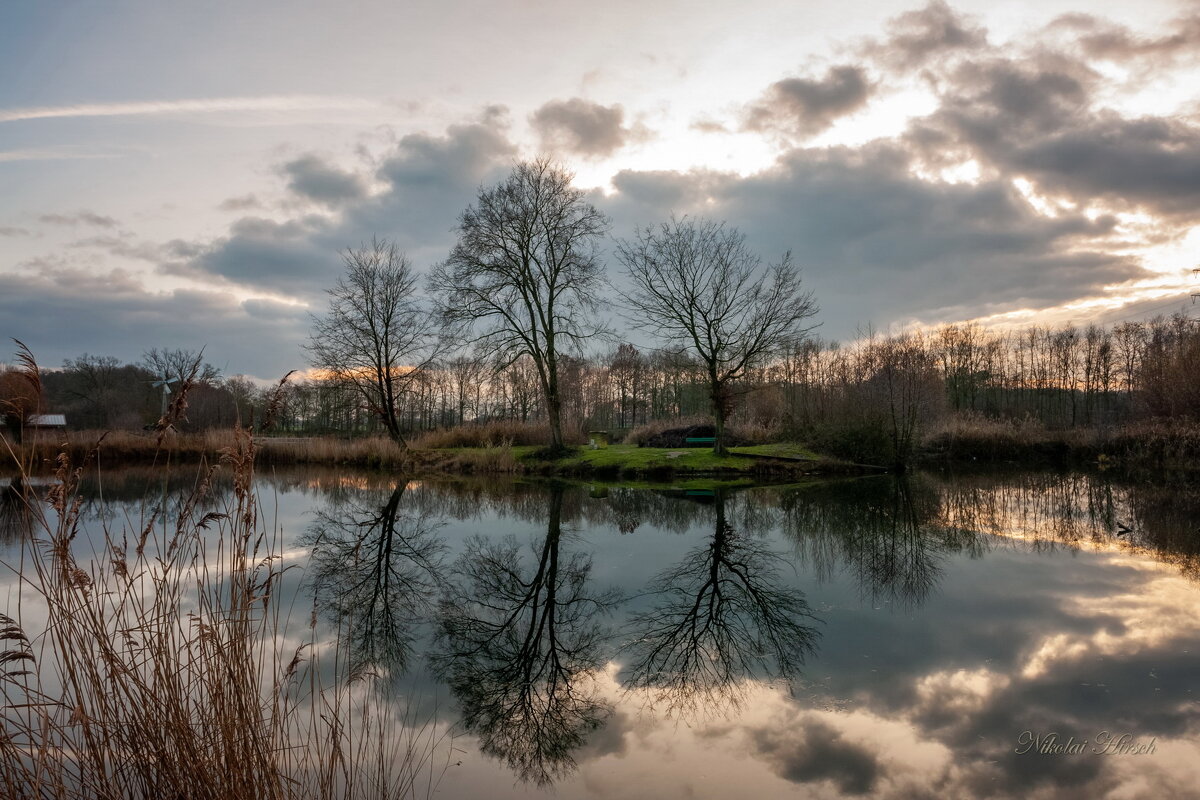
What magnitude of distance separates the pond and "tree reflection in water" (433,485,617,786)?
0.08ft

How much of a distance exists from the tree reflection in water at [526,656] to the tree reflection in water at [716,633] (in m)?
0.48

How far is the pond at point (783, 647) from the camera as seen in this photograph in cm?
380

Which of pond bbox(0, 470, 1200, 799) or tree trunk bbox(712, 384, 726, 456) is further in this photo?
tree trunk bbox(712, 384, 726, 456)

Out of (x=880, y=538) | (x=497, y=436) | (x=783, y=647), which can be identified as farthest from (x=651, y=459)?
(x=783, y=647)

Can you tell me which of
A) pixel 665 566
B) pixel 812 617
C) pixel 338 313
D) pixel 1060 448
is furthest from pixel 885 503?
pixel 338 313

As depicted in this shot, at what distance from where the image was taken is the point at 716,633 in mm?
6203

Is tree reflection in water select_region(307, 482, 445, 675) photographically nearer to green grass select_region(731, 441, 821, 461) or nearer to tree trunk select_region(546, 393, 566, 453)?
tree trunk select_region(546, 393, 566, 453)

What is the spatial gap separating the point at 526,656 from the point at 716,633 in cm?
185

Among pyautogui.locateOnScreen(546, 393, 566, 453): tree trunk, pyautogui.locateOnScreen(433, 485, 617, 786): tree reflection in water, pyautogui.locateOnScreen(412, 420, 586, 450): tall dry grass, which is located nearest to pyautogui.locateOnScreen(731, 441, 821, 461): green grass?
pyautogui.locateOnScreen(546, 393, 566, 453): tree trunk

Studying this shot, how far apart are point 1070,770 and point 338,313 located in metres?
29.3

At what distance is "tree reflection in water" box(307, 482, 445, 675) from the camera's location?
5863mm

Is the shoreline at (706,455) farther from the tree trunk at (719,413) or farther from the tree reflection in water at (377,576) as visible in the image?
the tree reflection in water at (377,576)

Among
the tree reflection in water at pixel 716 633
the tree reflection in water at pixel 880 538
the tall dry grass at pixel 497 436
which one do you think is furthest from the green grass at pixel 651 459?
the tree reflection in water at pixel 716 633

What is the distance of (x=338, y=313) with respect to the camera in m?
28.6
